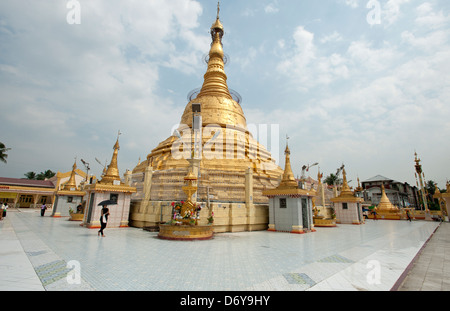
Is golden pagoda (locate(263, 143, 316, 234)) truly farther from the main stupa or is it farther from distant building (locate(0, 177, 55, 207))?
distant building (locate(0, 177, 55, 207))

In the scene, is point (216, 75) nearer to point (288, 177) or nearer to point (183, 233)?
point (288, 177)

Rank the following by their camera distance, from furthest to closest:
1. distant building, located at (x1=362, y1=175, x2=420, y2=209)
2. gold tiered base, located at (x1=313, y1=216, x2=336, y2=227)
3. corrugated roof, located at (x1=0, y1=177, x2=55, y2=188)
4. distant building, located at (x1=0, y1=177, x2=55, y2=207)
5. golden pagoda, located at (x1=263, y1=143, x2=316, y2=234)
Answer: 1. distant building, located at (x1=362, y1=175, x2=420, y2=209)
2. corrugated roof, located at (x1=0, y1=177, x2=55, y2=188)
3. distant building, located at (x1=0, y1=177, x2=55, y2=207)
4. gold tiered base, located at (x1=313, y1=216, x2=336, y2=227)
5. golden pagoda, located at (x1=263, y1=143, x2=316, y2=234)

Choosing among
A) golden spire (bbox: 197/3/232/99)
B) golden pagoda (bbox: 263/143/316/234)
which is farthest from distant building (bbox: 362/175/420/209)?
golden pagoda (bbox: 263/143/316/234)

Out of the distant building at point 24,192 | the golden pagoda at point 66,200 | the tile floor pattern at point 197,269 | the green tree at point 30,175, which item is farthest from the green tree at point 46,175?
the tile floor pattern at point 197,269

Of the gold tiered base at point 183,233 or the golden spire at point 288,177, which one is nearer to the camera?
the gold tiered base at point 183,233

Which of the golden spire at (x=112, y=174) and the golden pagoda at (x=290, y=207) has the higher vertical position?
the golden spire at (x=112, y=174)

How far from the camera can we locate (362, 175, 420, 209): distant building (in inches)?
2422

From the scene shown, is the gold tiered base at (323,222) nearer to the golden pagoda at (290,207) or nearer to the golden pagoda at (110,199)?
the golden pagoda at (290,207)

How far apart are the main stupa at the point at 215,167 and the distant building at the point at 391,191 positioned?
172 ft

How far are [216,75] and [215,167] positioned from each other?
15292 millimetres

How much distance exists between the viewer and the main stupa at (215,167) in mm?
15664

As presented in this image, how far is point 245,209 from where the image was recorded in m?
16.2
